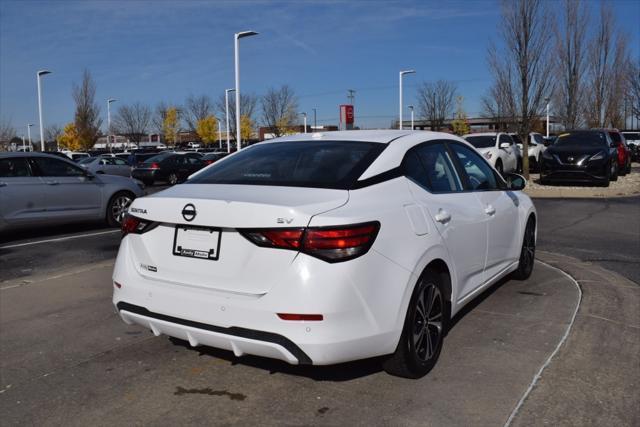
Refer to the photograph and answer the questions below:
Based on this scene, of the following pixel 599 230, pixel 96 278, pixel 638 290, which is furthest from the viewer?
pixel 599 230

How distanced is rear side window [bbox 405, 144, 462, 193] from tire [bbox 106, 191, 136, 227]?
8133 millimetres

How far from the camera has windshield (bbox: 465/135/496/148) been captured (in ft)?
64.6

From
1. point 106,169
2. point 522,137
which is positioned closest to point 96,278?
point 522,137

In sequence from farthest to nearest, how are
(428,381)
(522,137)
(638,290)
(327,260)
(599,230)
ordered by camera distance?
→ 1. (522,137)
2. (599,230)
3. (638,290)
4. (428,381)
5. (327,260)

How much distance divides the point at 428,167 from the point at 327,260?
1.52 meters

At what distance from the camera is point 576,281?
6.16 meters

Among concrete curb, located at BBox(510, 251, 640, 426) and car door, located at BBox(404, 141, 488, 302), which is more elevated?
car door, located at BBox(404, 141, 488, 302)

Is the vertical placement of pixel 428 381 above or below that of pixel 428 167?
below

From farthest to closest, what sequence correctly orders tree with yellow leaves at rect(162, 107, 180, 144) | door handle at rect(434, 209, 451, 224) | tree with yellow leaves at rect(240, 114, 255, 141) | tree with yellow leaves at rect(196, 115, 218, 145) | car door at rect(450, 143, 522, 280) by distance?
tree with yellow leaves at rect(162, 107, 180, 144) → tree with yellow leaves at rect(196, 115, 218, 145) → tree with yellow leaves at rect(240, 114, 255, 141) → car door at rect(450, 143, 522, 280) → door handle at rect(434, 209, 451, 224)

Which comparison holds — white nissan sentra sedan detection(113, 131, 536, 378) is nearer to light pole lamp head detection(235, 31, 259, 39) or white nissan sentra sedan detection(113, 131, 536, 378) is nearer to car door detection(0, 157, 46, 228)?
car door detection(0, 157, 46, 228)

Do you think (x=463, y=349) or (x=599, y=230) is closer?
(x=463, y=349)

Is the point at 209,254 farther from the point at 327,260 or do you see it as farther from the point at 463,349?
the point at 463,349

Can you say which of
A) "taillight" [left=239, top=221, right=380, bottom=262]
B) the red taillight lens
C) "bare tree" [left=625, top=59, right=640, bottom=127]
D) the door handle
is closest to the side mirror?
the door handle

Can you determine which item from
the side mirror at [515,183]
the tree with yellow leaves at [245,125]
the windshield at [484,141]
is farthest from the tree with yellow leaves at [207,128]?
the side mirror at [515,183]
